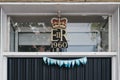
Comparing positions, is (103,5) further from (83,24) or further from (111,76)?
(111,76)

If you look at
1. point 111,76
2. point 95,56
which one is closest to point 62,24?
point 95,56

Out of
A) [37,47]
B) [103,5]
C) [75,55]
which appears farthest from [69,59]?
[103,5]

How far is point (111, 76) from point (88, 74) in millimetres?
364

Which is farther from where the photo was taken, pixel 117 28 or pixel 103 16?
pixel 103 16

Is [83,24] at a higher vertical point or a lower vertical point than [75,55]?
higher

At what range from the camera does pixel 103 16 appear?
19.8ft

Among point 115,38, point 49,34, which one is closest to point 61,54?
point 49,34

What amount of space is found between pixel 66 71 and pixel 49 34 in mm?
661

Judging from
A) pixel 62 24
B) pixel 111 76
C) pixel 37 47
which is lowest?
pixel 111 76

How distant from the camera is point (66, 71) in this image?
5.88 meters

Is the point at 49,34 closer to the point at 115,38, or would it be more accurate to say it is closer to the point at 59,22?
the point at 59,22

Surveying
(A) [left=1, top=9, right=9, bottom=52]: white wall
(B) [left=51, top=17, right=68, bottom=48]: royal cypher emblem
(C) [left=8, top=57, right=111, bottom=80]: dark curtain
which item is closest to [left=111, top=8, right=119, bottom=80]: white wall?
(C) [left=8, top=57, right=111, bottom=80]: dark curtain

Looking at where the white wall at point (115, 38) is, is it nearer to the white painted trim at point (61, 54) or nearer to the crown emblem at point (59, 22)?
the white painted trim at point (61, 54)

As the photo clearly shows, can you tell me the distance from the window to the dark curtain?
0.72 feet
